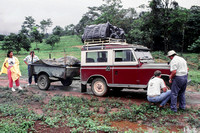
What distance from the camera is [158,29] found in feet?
99.7

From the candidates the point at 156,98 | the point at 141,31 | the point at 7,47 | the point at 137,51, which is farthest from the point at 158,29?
the point at 7,47

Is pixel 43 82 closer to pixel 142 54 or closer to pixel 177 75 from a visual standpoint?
pixel 142 54

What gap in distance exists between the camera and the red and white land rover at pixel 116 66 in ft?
23.6

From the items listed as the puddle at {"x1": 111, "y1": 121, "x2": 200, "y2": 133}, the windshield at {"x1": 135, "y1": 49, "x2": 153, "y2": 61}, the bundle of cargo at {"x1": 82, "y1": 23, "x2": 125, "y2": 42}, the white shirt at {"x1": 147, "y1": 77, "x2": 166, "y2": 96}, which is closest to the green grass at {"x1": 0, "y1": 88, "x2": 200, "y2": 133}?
the puddle at {"x1": 111, "y1": 121, "x2": 200, "y2": 133}

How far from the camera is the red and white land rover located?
23.6 feet

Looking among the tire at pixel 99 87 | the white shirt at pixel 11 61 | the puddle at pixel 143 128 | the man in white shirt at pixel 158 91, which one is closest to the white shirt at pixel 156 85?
the man in white shirt at pixel 158 91

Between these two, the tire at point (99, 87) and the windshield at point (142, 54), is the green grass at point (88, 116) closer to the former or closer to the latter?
the tire at point (99, 87)

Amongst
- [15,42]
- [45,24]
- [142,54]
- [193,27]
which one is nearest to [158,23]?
[193,27]

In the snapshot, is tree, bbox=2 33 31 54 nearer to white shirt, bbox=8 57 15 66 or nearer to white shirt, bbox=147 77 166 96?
white shirt, bbox=8 57 15 66

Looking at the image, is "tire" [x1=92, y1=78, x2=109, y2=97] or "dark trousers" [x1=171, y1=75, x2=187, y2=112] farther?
"tire" [x1=92, y1=78, x2=109, y2=97]

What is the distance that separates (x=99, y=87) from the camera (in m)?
8.33

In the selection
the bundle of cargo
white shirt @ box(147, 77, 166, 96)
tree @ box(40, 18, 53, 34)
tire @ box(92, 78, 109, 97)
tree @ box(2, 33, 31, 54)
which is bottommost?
tire @ box(92, 78, 109, 97)

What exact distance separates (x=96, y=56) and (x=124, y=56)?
134cm

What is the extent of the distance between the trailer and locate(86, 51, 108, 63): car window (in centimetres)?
122
